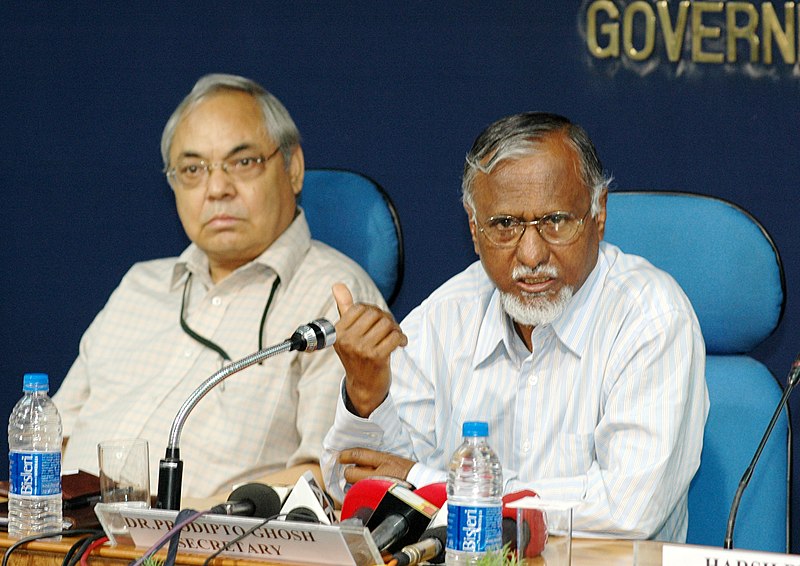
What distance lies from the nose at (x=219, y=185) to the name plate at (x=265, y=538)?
1319mm

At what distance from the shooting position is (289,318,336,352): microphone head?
174 cm

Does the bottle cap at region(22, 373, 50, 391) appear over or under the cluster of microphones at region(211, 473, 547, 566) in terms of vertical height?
over

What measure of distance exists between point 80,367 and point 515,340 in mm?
1291

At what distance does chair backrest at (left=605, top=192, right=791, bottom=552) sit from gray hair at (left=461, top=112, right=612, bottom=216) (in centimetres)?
20

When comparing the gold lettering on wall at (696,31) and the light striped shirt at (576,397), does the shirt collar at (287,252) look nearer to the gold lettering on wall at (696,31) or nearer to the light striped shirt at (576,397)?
the light striped shirt at (576,397)

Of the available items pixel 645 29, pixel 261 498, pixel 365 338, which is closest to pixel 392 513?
pixel 261 498

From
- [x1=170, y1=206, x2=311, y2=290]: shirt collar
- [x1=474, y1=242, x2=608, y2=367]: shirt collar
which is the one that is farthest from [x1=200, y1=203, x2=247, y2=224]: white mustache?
[x1=474, y1=242, x2=608, y2=367]: shirt collar

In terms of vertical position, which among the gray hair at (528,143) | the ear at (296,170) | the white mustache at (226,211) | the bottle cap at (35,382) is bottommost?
the bottle cap at (35,382)

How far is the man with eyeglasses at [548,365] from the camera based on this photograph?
2.00m

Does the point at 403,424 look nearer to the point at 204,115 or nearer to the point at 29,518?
the point at 29,518

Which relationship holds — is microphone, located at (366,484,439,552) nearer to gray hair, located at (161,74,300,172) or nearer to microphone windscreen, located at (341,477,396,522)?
microphone windscreen, located at (341,477,396,522)

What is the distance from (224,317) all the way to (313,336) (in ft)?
3.56

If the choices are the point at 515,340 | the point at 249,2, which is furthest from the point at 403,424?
the point at 249,2

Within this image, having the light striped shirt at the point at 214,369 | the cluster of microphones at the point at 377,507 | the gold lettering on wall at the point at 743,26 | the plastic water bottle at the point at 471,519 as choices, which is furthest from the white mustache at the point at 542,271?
the gold lettering on wall at the point at 743,26
